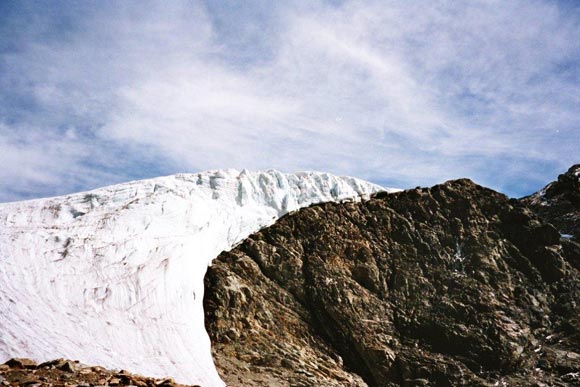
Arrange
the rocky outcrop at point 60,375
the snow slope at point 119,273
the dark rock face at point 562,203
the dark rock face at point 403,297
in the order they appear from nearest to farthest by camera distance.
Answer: the rocky outcrop at point 60,375, the snow slope at point 119,273, the dark rock face at point 403,297, the dark rock face at point 562,203

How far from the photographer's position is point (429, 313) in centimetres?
3431

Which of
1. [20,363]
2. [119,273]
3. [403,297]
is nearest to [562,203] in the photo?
[403,297]

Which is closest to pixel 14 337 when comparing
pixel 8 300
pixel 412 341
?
pixel 8 300

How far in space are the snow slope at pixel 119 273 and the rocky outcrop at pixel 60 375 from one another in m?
1.16

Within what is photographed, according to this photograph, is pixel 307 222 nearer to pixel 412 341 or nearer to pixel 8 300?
pixel 412 341

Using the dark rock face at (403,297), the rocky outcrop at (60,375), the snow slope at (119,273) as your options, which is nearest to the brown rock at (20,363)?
the rocky outcrop at (60,375)

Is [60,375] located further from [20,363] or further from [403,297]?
[403,297]

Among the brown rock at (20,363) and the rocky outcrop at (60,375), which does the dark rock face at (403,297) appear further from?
the brown rock at (20,363)

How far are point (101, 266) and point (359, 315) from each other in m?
16.7

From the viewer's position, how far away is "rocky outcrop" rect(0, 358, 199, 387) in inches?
566

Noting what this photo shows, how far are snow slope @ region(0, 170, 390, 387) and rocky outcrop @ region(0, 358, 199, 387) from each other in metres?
1.16

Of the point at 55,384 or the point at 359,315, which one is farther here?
the point at 359,315

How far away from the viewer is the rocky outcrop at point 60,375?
1438 centimetres

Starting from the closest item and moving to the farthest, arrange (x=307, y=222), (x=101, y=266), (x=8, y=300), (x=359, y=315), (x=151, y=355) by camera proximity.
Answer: (x=8, y=300)
(x=151, y=355)
(x=101, y=266)
(x=359, y=315)
(x=307, y=222)
